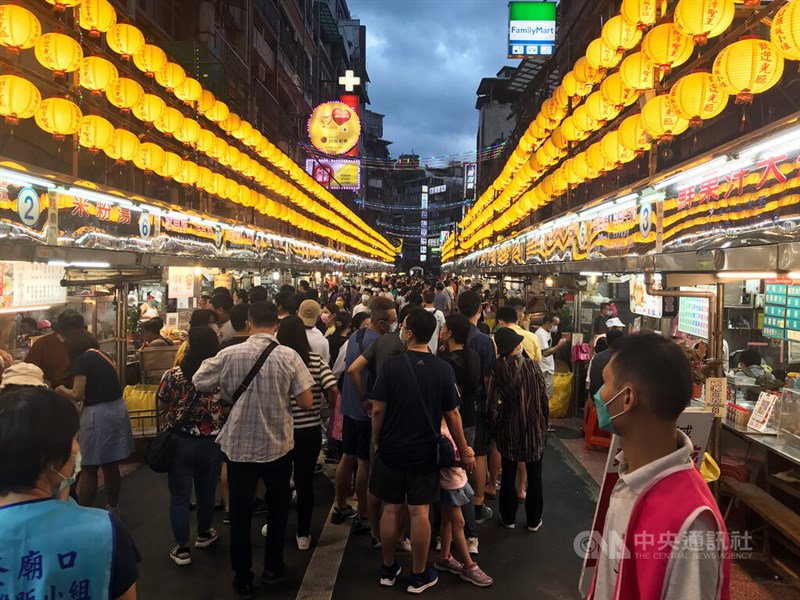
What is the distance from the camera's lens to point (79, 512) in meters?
1.74

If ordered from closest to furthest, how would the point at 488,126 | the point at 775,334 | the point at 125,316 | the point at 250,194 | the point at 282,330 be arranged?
the point at 282,330 < the point at 775,334 < the point at 125,316 < the point at 250,194 < the point at 488,126

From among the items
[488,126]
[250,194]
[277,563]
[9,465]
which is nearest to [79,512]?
[9,465]

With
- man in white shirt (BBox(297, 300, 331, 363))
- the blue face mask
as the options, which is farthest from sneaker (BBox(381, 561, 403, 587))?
the blue face mask

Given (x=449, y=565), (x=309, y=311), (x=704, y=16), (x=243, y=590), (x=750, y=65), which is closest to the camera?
(x=243, y=590)

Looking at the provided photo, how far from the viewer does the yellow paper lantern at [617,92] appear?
764 centimetres

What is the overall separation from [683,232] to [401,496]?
4.64 metres

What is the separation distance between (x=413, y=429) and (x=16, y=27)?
22.8ft

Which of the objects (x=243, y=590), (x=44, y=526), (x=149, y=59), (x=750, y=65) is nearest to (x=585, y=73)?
(x=750, y=65)

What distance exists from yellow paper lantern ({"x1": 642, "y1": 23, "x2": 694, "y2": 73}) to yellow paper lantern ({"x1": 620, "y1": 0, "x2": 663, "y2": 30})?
653mm

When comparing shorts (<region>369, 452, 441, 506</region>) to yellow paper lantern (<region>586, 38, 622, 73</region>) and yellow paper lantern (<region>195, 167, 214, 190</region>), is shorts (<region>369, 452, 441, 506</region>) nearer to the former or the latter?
yellow paper lantern (<region>586, 38, 622, 73</region>)

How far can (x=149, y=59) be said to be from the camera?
29.9 feet

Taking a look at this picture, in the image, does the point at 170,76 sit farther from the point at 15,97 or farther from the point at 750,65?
the point at 750,65

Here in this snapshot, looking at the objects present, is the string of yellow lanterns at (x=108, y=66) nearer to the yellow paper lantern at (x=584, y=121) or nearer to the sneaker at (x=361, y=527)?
the sneaker at (x=361, y=527)

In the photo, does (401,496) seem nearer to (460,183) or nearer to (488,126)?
(488,126)
